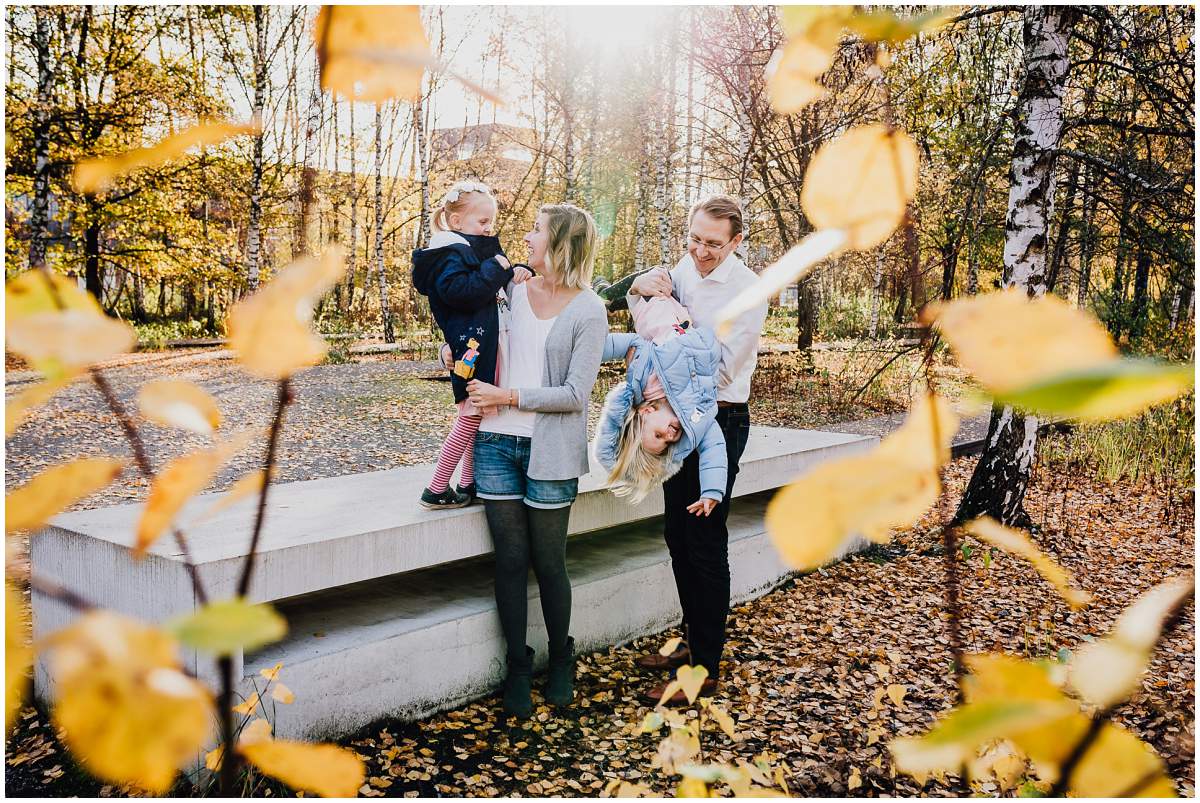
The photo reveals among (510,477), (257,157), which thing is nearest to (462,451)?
(510,477)

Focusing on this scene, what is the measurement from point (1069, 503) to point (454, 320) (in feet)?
16.2

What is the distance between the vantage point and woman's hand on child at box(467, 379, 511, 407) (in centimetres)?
273

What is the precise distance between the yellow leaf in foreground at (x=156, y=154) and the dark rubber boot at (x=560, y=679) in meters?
2.64

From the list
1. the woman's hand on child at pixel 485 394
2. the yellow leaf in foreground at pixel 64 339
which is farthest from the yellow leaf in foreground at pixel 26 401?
the woman's hand on child at pixel 485 394

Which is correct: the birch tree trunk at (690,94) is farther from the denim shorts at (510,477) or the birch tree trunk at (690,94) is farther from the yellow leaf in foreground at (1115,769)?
the yellow leaf in foreground at (1115,769)

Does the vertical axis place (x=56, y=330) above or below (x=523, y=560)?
above

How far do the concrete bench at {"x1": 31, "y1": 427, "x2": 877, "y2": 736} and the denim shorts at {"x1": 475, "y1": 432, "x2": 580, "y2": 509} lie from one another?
0.44ft

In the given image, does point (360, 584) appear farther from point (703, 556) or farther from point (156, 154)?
point (156, 154)

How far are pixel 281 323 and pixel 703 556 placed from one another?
2739mm

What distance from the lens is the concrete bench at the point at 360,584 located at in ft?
7.45

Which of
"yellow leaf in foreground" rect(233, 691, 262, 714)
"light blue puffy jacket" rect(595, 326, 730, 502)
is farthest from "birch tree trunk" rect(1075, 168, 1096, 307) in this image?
"yellow leaf in foreground" rect(233, 691, 262, 714)

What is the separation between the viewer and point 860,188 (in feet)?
1.34

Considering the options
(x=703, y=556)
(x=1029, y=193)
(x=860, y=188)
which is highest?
(x=1029, y=193)

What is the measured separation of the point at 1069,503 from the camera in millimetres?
5809
